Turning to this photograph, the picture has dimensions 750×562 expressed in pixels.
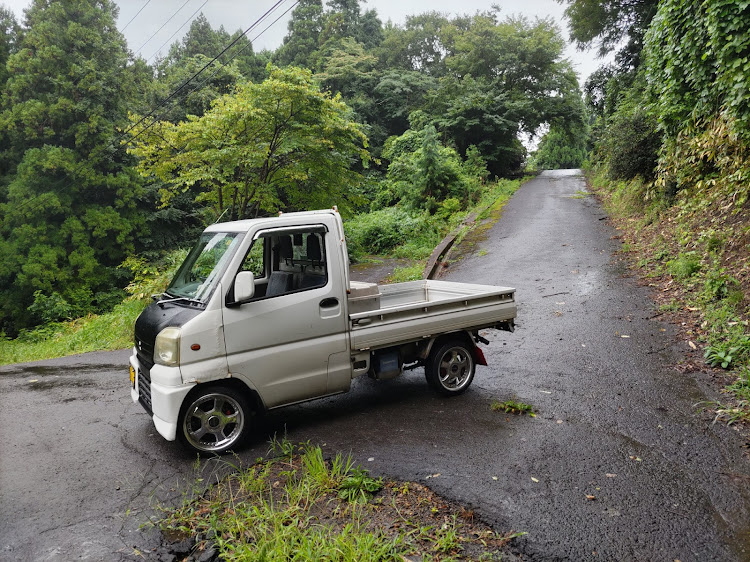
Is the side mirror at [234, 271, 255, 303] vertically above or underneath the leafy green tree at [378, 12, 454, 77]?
underneath

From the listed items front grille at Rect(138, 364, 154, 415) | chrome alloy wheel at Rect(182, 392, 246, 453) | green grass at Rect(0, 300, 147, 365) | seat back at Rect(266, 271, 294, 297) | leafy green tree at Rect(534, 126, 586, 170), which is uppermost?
leafy green tree at Rect(534, 126, 586, 170)

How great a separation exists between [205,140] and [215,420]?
10.5 meters

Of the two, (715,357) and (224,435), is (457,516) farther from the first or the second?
(715,357)

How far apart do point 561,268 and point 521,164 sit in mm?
23644

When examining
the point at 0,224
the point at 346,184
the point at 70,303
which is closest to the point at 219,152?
the point at 346,184

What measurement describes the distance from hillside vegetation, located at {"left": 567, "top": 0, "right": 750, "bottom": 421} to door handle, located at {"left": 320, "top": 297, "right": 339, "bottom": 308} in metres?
3.89

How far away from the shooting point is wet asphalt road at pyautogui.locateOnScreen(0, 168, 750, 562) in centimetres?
327

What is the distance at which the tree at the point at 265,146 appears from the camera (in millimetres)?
12781

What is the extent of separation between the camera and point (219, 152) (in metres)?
12.5

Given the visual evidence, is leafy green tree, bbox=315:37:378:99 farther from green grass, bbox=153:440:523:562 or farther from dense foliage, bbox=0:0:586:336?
green grass, bbox=153:440:523:562

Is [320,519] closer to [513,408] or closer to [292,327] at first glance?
[292,327]

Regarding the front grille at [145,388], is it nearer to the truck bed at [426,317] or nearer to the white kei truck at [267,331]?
the white kei truck at [267,331]

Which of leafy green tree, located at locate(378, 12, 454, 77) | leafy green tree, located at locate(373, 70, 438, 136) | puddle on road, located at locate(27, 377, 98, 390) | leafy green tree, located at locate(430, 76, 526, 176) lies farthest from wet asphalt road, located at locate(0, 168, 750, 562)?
leafy green tree, located at locate(378, 12, 454, 77)

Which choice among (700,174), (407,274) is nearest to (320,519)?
(407,274)
